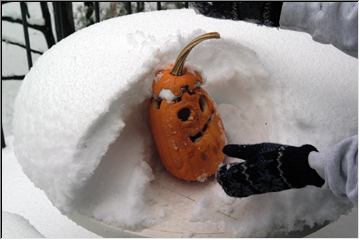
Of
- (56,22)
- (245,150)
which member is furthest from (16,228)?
(56,22)

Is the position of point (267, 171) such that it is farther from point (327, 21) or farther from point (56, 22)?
point (56, 22)

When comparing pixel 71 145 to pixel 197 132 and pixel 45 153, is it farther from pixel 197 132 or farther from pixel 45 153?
pixel 197 132

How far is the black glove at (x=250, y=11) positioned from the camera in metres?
0.95

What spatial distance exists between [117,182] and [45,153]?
6.2 inches

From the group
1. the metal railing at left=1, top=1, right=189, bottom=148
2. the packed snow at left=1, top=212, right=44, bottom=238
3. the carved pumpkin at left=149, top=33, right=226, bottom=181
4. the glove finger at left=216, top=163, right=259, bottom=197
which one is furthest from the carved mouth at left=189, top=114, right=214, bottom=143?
the metal railing at left=1, top=1, right=189, bottom=148

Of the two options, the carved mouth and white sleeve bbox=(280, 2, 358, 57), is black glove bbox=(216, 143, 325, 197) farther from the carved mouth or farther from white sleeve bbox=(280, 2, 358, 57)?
white sleeve bbox=(280, 2, 358, 57)

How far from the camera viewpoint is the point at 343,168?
2.65 feet

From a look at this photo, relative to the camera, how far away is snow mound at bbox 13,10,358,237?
999 millimetres

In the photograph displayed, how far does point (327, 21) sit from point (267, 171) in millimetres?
292

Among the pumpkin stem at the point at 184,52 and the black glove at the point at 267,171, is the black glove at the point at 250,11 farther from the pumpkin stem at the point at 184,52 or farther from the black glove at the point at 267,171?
the black glove at the point at 267,171

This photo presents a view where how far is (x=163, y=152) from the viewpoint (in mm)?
1112

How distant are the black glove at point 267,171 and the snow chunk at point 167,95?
16 centimetres

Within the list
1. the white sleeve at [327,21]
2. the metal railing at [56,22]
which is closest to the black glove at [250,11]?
the white sleeve at [327,21]

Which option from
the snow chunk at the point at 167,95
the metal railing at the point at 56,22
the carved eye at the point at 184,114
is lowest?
the metal railing at the point at 56,22
